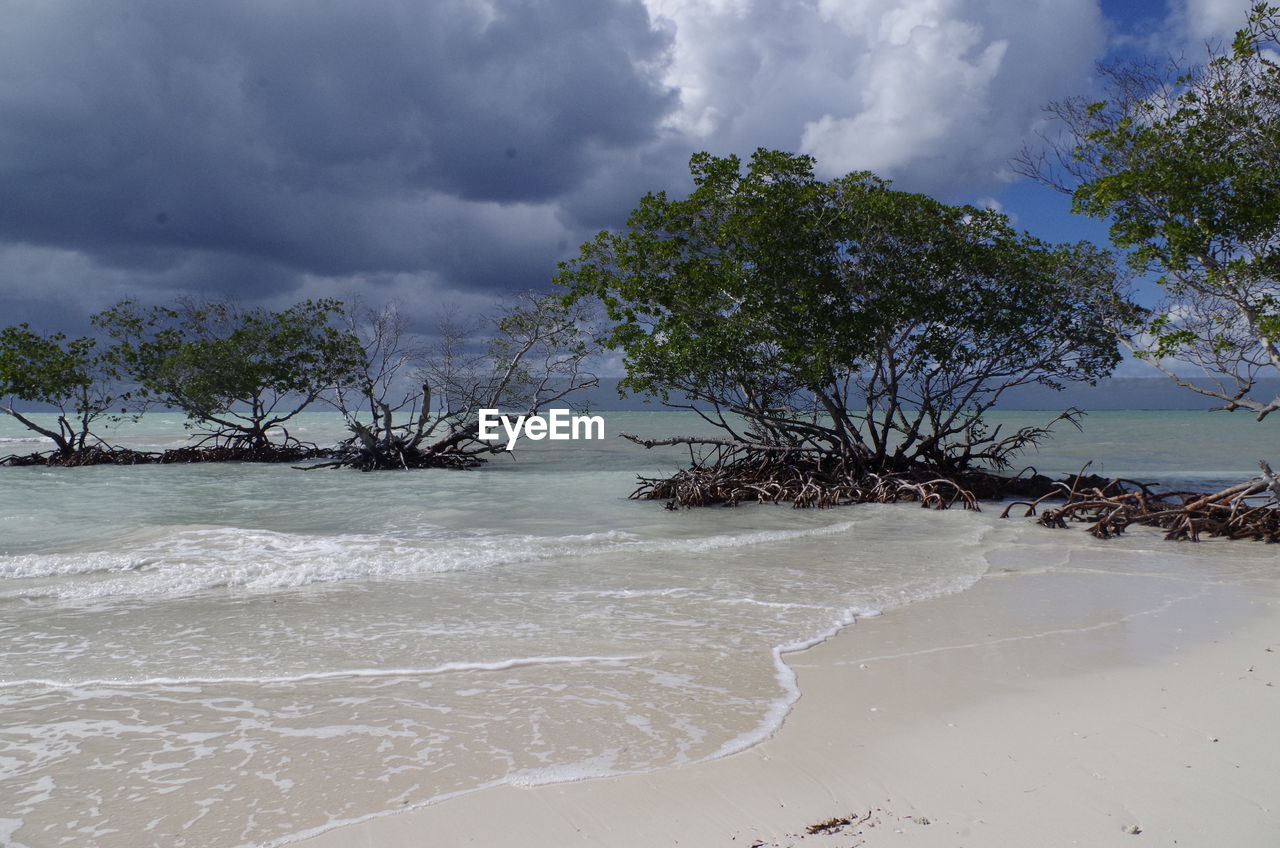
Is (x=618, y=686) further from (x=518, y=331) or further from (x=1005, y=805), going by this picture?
(x=518, y=331)

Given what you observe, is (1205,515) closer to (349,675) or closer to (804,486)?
(804,486)

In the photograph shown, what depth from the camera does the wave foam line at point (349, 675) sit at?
3.96 meters

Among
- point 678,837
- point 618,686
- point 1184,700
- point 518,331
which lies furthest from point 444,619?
Answer: point 518,331

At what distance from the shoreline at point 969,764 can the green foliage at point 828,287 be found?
8.29m

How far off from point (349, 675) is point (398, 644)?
0.59 m

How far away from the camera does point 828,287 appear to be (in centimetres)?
1255

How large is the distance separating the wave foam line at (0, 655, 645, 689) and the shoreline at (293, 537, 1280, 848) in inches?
48.2

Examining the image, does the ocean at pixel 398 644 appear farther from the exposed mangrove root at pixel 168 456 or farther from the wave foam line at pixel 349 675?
the exposed mangrove root at pixel 168 456

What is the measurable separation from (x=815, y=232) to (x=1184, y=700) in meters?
9.83

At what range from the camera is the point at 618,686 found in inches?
154

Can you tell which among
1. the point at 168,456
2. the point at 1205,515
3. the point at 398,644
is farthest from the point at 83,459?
the point at 1205,515

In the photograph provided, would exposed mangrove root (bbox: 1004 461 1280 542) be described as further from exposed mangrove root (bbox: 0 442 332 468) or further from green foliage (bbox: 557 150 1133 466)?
exposed mangrove root (bbox: 0 442 332 468)

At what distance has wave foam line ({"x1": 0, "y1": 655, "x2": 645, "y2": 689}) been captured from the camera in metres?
3.96

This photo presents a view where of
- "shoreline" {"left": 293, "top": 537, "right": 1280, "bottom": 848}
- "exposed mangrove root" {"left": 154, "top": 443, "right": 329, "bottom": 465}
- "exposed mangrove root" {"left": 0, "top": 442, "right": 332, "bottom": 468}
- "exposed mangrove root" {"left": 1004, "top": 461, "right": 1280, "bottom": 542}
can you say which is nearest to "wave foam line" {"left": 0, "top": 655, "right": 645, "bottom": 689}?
"shoreline" {"left": 293, "top": 537, "right": 1280, "bottom": 848}
